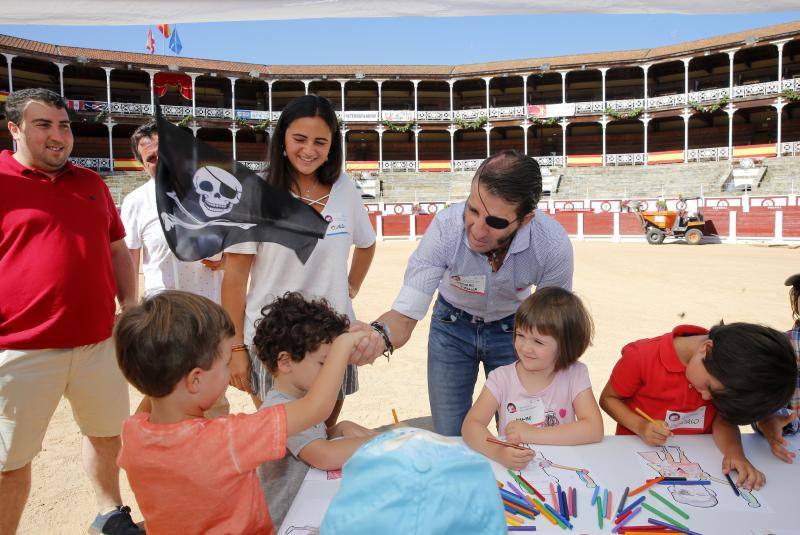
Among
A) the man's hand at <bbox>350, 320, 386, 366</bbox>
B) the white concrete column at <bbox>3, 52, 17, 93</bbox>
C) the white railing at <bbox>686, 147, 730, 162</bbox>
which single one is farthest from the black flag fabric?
the white concrete column at <bbox>3, 52, 17, 93</bbox>

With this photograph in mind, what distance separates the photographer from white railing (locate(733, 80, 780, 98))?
25.5 metres

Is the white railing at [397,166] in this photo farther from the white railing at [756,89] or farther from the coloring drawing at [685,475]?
the coloring drawing at [685,475]

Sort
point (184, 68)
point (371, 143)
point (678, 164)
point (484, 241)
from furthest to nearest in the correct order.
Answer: point (371, 143) < point (184, 68) < point (678, 164) < point (484, 241)

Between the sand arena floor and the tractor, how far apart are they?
1.31m

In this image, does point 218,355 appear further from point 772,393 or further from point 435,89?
point 435,89

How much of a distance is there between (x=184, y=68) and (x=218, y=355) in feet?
107

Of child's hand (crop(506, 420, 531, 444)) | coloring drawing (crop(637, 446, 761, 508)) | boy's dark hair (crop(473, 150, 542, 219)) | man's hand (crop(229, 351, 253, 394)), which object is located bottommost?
coloring drawing (crop(637, 446, 761, 508))

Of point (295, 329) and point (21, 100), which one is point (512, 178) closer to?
point (295, 329)

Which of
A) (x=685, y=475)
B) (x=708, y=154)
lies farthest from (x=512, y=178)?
(x=708, y=154)

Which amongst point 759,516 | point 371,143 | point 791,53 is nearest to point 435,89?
point 371,143

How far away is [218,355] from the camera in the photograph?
4.56 feet

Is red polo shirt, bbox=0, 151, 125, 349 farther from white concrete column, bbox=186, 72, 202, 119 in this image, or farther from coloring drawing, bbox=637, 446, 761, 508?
white concrete column, bbox=186, 72, 202, 119

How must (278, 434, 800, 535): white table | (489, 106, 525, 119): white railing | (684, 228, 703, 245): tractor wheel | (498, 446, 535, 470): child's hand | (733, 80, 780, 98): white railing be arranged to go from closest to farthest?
(278, 434, 800, 535): white table, (498, 446, 535, 470): child's hand, (684, 228, 703, 245): tractor wheel, (733, 80, 780, 98): white railing, (489, 106, 525, 119): white railing

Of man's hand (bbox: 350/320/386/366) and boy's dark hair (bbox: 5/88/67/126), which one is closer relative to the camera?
man's hand (bbox: 350/320/386/366)
